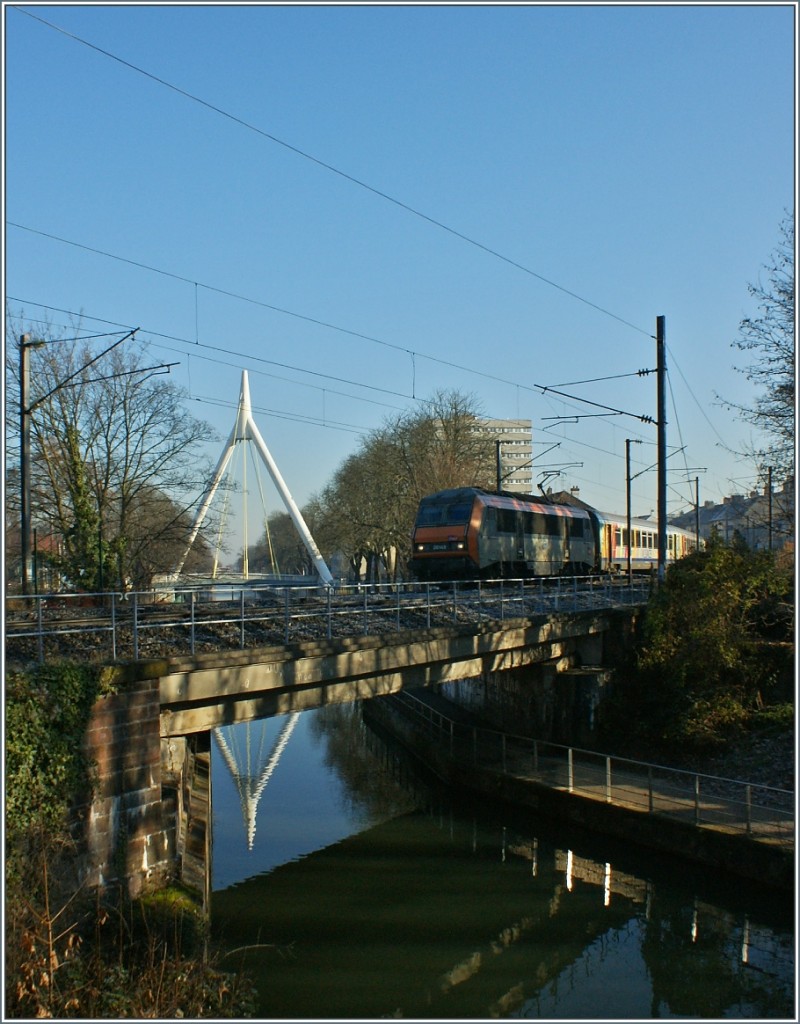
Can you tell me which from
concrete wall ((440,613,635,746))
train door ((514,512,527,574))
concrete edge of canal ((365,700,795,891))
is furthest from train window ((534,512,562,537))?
concrete edge of canal ((365,700,795,891))

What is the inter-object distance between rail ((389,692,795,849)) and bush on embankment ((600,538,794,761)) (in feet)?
6.47

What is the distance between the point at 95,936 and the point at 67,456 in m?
22.1

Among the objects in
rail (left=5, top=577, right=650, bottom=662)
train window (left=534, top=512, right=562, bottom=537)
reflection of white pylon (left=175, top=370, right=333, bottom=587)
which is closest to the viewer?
rail (left=5, top=577, right=650, bottom=662)

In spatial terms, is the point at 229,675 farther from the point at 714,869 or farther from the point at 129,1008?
the point at 714,869

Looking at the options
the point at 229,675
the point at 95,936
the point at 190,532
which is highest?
the point at 190,532

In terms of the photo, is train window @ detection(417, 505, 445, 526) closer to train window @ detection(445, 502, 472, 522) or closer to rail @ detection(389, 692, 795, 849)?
Result: train window @ detection(445, 502, 472, 522)

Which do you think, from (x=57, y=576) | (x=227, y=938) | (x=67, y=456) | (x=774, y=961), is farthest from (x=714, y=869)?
(x=67, y=456)

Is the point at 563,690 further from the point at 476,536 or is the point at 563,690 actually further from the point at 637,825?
the point at 637,825

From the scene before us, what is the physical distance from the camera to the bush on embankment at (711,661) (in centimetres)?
2519

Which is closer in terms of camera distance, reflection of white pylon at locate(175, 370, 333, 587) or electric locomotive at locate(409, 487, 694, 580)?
electric locomotive at locate(409, 487, 694, 580)

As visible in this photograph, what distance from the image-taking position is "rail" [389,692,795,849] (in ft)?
59.5

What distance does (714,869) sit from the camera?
1777cm

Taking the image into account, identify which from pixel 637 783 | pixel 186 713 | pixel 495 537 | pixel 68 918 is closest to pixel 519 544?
pixel 495 537

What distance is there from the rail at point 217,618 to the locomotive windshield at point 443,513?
2.17m
